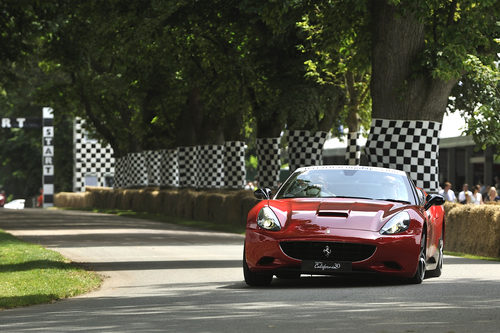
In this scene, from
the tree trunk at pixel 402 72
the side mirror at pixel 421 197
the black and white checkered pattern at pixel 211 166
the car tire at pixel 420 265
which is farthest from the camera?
the black and white checkered pattern at pixel 211 166

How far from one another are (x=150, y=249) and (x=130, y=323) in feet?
42.3

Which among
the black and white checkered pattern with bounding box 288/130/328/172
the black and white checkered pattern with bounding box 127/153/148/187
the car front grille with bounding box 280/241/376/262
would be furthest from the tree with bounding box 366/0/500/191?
the black and white checkered pattern with bounding box 127/153/148/187

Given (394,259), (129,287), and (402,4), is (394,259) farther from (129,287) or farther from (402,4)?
(402,4)

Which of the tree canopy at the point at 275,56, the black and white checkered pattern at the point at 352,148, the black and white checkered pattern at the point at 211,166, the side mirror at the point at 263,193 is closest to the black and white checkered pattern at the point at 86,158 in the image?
the tree canopy at the point at 275,56

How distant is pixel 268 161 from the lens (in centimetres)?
3716

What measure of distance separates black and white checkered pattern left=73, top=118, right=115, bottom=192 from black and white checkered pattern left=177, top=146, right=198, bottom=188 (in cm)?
3101

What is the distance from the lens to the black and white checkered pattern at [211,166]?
44.2 metres

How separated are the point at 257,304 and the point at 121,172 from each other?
53.5 m

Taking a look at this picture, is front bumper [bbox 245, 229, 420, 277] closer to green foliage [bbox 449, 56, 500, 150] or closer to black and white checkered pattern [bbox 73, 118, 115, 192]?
green foliage [bbox 449, 56, 500, 150]

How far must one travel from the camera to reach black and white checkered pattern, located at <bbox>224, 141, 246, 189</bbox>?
42062mm

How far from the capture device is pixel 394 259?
1295 centimetres

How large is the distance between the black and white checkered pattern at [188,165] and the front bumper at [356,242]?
3276 centimetres

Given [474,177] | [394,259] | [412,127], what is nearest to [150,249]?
[412,127]

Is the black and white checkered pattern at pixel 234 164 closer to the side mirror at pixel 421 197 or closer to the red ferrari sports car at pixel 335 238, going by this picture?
the side mirror at pixel 421 197
